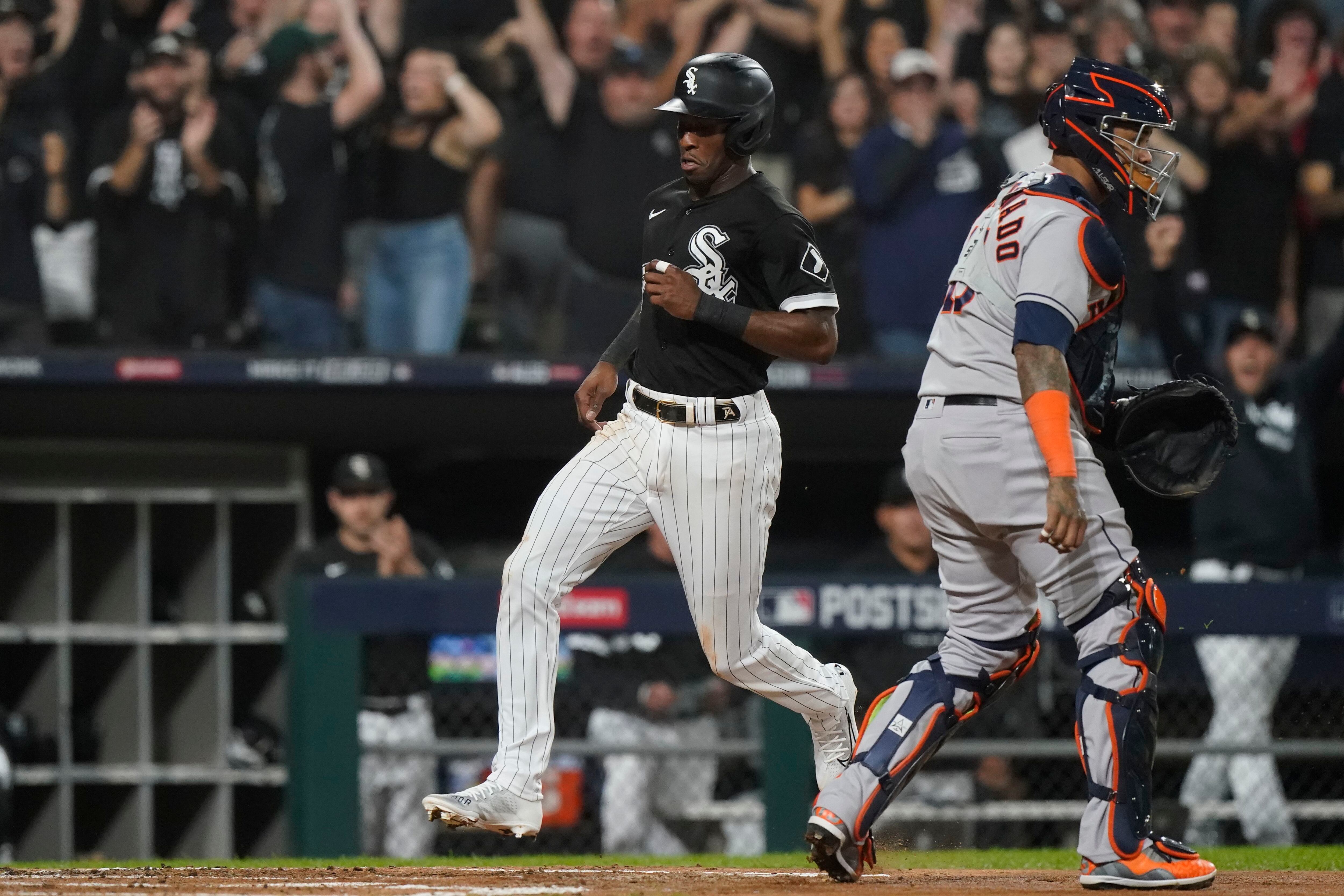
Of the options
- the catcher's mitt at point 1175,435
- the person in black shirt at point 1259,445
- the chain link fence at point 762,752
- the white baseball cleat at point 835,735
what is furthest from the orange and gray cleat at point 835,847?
the person in black shirt at point 1259,445

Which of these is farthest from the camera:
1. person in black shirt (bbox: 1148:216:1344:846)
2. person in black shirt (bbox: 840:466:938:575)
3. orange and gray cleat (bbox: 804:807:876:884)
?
person in black shirt (bbox: 1148:216:1344:846)

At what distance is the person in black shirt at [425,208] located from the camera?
7.60 m

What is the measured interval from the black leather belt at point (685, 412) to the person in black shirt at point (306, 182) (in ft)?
13.3

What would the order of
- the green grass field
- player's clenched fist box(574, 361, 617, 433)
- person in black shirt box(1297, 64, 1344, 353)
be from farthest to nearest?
1. person in black shirt box(1297, 64, 1344, 353)
2. the green grass field
3. player's clenched fist box(574, 361, 617, 433)

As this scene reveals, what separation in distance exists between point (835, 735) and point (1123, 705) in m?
0.77

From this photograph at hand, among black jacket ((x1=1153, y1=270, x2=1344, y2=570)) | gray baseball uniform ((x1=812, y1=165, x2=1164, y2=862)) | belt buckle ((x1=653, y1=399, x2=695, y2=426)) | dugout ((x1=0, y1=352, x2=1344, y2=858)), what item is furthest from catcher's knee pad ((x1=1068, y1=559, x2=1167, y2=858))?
black jacket ((x1=1153, y1=270, x2=1344, y2=570))

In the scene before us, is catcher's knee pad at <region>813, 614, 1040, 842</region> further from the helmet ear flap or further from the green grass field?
the helmet ear flap

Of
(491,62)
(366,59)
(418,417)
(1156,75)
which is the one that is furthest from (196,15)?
(1156,75)

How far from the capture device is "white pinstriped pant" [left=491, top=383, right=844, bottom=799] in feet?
12.4

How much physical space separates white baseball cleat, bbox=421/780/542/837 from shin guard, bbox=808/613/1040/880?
22.7 inches

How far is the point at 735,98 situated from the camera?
376 centimetres

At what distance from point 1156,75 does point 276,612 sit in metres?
4.47

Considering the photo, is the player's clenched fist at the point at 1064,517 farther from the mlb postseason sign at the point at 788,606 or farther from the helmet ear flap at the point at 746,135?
the mlb postseason sign at the point at 788,606

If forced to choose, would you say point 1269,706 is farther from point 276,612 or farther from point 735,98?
point 276,612
